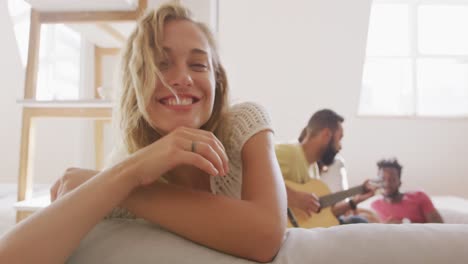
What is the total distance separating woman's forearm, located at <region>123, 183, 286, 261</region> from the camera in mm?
503

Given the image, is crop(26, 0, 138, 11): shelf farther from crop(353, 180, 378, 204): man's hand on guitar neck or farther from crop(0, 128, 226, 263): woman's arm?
crop(353, 180, 378, 204): man's hand on guitar neck

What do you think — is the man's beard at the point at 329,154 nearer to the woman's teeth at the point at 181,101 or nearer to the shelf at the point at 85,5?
the shelf at the point at 85,5

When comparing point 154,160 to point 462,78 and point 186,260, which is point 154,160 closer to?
point 186,260

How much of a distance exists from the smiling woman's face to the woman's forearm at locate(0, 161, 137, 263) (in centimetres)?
20

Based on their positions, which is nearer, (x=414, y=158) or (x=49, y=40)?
(x=49, y=40)

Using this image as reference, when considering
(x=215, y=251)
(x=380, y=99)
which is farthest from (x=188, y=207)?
(x=380, y=99)

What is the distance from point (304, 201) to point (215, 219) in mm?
1372

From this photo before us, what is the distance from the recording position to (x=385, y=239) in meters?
0.49

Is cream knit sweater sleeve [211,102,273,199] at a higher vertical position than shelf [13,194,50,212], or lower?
higher

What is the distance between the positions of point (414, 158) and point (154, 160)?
3554mm

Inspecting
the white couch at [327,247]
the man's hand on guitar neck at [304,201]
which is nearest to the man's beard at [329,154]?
the man's hand on guitar neck at [304,201]

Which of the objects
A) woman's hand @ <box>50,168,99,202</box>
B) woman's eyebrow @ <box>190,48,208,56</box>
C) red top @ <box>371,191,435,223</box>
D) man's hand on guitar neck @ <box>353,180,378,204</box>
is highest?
woman's eyebrow @ <box>190,48,208,56</box>

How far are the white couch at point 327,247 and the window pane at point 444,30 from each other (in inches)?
→ 133

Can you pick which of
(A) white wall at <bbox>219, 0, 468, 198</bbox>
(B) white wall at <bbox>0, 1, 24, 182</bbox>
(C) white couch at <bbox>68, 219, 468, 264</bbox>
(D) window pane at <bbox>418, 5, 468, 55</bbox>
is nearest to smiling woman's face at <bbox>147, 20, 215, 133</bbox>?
(C) white couch at <bbox>68, 219, 468, 264</bbox>
